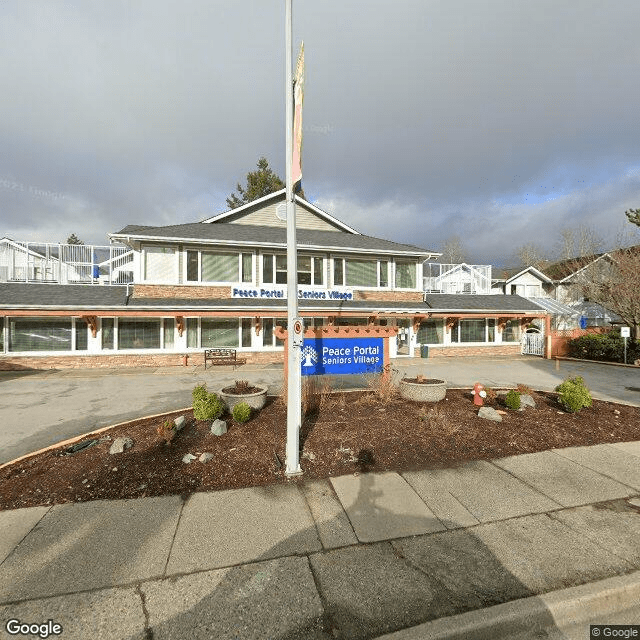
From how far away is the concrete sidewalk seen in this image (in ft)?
9.12

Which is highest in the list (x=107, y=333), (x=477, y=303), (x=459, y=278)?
(x=459, y=278)

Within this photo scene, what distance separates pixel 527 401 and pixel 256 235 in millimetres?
14928

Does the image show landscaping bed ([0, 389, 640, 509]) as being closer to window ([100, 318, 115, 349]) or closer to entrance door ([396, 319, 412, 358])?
window ([100, 318, 115, 349])

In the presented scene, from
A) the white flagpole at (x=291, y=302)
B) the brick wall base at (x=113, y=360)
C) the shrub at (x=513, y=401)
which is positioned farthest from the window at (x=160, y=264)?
the shrub at (x=513, y=401)

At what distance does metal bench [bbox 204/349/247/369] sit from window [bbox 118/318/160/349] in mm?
2662

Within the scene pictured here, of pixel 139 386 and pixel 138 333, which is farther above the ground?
pixel 138 333

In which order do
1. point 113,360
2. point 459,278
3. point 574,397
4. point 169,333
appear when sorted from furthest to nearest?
point 459,278 → point 169,333 → point 113,360 → point 574,397

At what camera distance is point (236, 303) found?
16719mm

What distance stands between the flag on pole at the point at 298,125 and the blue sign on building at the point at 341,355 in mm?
4682

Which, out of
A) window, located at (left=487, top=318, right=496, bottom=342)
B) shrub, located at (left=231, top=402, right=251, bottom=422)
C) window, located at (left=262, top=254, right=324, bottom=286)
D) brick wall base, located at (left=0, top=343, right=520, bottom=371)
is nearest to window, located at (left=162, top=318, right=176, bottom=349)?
brick wall base, located at (left=0, top=343, right=520, bottom=371)

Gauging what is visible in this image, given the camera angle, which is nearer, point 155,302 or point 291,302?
point 291,302

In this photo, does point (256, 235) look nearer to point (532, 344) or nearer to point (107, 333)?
point (107, 333)

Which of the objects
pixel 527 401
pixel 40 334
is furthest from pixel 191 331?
pixel 527 401

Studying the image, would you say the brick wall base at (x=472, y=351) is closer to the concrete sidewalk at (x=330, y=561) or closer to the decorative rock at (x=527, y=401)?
the decorative rock at (x=527, y=401)
